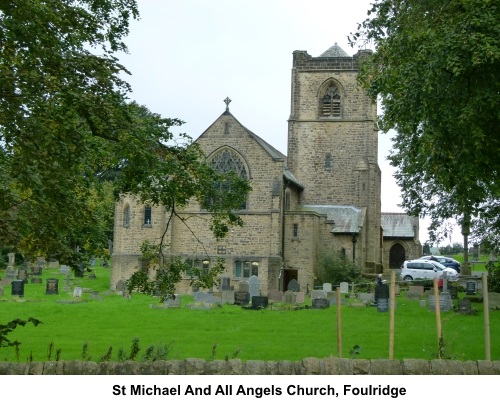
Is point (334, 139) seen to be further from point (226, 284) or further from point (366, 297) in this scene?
point (366, 297)

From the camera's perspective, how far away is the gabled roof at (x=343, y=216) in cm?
4452

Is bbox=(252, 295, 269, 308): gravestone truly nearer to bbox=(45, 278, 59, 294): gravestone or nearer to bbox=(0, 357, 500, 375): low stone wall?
bbox=(45, 278, 59, 294): gravestone

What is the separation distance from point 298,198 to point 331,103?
20.6 ft

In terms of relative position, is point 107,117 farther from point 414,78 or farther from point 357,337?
point 357,337

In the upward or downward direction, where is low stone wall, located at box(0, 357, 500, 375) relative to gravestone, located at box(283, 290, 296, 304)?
downward

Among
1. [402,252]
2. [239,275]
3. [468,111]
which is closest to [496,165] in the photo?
[468,111]

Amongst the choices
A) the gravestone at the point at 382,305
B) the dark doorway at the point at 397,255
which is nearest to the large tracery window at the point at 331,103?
the dark doorway at the point at 397,255

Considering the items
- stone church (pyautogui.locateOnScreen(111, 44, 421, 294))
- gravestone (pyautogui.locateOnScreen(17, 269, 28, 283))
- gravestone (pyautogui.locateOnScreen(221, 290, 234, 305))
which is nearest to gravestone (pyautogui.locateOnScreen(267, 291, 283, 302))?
gravestone (pyautogui.locateOnScreen(221, 290, 234, 305))

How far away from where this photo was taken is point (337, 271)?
138 ft

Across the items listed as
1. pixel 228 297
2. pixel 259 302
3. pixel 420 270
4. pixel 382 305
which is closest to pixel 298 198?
pixel 420 270

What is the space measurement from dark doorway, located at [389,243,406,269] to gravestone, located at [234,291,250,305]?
101 feet

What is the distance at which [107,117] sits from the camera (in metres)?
11.8

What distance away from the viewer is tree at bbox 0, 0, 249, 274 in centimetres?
1108

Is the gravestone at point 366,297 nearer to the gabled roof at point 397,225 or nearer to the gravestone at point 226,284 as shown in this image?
the gravestone at point 226,284
